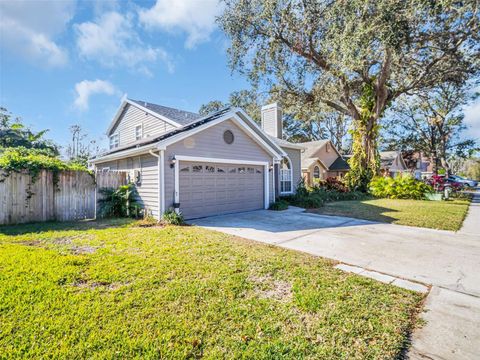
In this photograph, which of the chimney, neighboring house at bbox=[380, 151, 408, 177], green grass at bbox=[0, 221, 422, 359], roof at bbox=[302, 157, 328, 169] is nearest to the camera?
green grass at bbox=[0, 221, 422, 359]

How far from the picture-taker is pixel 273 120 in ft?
58.0

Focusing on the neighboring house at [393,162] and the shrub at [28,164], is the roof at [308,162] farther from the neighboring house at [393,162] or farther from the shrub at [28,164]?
the shrub at [28,164]

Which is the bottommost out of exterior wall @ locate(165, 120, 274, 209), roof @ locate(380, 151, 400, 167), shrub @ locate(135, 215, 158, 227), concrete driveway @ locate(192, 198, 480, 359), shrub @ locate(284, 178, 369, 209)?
concrete driveway @ locate(192, 198, 480, 359)

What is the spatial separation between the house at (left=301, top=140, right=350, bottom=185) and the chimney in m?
7.75

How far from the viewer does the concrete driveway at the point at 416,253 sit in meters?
2.63

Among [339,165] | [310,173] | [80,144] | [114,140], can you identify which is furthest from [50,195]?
[80,144]

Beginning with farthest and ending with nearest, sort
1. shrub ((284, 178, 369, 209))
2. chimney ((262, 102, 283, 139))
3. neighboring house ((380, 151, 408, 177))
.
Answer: neighboring house ((380, 151, 408, 177))
chimney ((262, 102, 283, 139))
shrub ((284, 178, 369, 209))

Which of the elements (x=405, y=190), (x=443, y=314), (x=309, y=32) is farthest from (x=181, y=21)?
(x=405, y=190)

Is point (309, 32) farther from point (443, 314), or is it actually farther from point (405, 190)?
point (443, 314)

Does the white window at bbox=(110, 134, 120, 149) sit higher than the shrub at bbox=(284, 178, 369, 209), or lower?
higher

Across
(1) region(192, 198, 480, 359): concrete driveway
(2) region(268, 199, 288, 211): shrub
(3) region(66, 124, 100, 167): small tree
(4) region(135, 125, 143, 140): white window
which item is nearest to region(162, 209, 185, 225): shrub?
(1) region(192, 198, 480, 359): concrete driveway

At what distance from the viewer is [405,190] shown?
1642cm

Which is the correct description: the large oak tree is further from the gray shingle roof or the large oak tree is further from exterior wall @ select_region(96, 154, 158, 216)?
exterior wall @ select_region(96, 154, 158, 216)

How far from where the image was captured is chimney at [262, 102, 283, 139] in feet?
57.5
